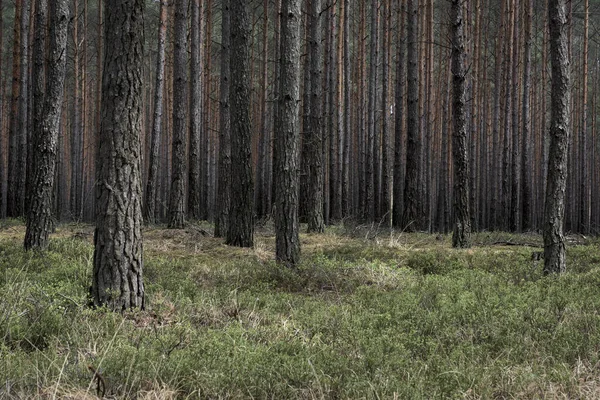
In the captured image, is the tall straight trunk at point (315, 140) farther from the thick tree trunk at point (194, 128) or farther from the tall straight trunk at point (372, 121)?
the tall straight trunk at point (372, 121)

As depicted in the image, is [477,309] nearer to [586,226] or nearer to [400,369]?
[400,369]

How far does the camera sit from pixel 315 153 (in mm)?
12375

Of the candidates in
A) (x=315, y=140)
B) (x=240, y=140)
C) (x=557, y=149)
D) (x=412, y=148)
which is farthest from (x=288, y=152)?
(x=412, y=148)

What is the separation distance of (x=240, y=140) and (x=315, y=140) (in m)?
3.25

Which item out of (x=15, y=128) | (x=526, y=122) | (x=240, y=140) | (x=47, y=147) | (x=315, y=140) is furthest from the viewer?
(x=526, y=122)

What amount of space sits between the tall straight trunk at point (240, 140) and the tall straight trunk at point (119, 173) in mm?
4465

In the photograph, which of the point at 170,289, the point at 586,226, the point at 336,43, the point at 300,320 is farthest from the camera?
the point at 586,226

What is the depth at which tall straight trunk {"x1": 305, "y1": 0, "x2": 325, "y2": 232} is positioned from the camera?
12031mm

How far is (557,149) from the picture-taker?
715 centimetres

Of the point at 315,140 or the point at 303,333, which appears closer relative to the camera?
the point at 303,333

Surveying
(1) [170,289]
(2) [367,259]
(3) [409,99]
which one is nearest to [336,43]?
(3) [409,99]

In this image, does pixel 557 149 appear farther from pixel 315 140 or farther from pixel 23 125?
pixel 23 125

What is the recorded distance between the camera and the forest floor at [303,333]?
3227mm

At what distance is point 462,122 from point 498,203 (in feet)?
40.3
